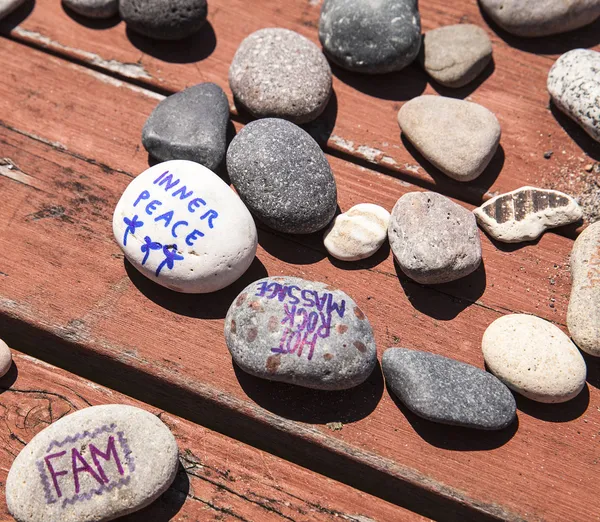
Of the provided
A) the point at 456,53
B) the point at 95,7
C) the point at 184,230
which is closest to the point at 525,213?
the point at 456,53

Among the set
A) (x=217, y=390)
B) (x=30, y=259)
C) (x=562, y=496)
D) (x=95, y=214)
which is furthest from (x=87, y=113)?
(x=562, y=496)

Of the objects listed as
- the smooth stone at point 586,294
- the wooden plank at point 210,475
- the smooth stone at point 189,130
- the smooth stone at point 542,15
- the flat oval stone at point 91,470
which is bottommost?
the wooden plank at point 210,475

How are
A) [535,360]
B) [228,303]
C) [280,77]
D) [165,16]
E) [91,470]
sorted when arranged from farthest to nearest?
[165,16]
[280,77]
[228,303]
[535,360]
[91,470]

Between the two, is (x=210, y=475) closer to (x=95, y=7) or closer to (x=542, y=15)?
(x=95, y=7)

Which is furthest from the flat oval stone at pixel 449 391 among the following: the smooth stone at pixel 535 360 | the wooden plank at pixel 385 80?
the wooden plank at pixel 385 80

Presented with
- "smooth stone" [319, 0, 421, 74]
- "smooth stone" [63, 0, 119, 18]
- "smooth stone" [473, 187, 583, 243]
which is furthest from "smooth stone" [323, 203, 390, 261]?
"smooth stone" [63, 0, 119, 18]

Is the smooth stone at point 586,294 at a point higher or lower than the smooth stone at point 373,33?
lower

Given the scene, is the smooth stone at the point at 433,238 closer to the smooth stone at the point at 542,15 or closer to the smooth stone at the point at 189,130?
the smooth stone at the point at 189,130

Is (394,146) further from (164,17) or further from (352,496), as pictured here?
(352,496)
